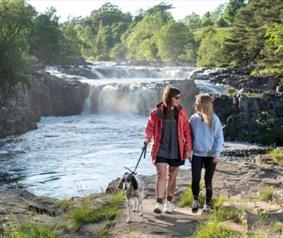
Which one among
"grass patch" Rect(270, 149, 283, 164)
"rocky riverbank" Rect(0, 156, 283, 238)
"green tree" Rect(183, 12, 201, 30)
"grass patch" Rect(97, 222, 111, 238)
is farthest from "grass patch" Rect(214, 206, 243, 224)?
"green tree" Rect(183, 12, 201, 30)

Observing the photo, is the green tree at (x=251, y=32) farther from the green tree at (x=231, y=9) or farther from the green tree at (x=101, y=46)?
the green tree at (x=231, y=9)

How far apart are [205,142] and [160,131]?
66 cm

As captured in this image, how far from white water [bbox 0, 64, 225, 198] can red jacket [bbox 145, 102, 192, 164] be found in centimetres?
783

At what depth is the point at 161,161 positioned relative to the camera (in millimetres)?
7246

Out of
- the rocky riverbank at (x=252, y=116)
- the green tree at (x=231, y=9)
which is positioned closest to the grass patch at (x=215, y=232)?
the rocky riverbank at (x=252, y=116)

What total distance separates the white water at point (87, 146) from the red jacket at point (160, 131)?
7.83m

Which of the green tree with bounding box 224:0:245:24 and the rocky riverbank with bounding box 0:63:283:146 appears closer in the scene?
the rocky riverbank with bounding box 0:63:283:146

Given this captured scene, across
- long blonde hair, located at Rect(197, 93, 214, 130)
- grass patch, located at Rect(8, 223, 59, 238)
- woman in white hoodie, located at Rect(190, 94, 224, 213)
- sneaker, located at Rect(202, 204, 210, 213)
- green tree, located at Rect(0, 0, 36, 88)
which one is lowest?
grass patch, located at Rect(8, 223, 59, 238)

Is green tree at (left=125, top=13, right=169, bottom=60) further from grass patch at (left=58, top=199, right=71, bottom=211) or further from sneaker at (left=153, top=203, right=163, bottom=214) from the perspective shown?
sneaker at (left=153, top=203, right=163, bottom=214)

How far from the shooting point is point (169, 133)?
7180mm

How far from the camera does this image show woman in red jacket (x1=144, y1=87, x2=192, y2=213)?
23.4 ft

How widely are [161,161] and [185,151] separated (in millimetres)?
365

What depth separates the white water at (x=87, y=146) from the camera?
56.0 ft

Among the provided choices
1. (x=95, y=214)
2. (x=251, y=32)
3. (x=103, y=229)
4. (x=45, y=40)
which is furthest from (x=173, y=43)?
(x=103, y=229)
